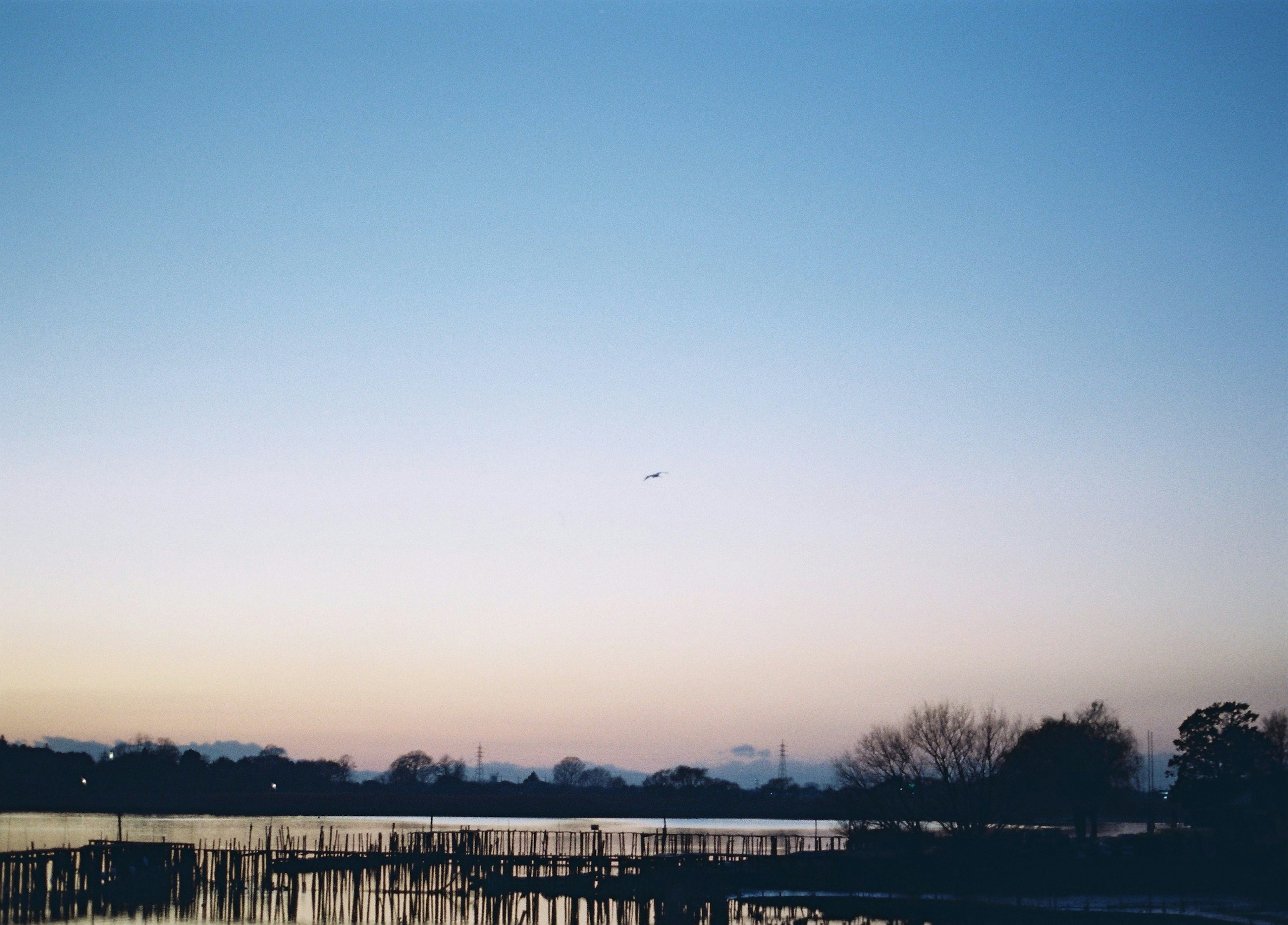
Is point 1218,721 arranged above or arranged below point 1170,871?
above

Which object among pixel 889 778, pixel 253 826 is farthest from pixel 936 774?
pixel 253 826

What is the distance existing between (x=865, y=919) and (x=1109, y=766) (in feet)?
168

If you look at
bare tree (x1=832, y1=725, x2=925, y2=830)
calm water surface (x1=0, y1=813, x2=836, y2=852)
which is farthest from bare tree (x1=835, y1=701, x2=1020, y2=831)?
calm water surface (x1=0, y1=813, x2=836, y2=852)

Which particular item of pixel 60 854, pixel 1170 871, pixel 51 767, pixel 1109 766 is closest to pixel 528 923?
pixel 60 854

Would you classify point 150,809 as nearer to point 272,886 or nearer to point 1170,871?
point 272,886

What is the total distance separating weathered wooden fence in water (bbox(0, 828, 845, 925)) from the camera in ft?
193

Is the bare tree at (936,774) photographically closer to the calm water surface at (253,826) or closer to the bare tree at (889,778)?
the bare tree at (889,778)

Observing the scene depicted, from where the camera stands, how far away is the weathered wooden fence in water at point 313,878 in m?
58.7

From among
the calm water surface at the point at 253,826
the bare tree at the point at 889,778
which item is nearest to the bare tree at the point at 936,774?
the bare tree at the point at 889,778

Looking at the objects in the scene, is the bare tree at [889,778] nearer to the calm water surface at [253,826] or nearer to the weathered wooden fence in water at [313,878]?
the weathered wooden fence in water at [313,878]

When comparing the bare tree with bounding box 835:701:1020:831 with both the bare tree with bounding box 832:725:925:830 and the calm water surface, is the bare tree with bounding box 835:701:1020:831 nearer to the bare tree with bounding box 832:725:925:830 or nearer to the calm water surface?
the bare tree with bounding box 832:725:925:830

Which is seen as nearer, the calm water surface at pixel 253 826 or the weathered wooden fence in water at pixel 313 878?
the weathered wooden fence in water at pixel 313 878

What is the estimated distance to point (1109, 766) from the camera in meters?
95.7

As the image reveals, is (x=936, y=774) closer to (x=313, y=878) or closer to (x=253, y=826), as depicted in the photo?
(x=313, y=878)
